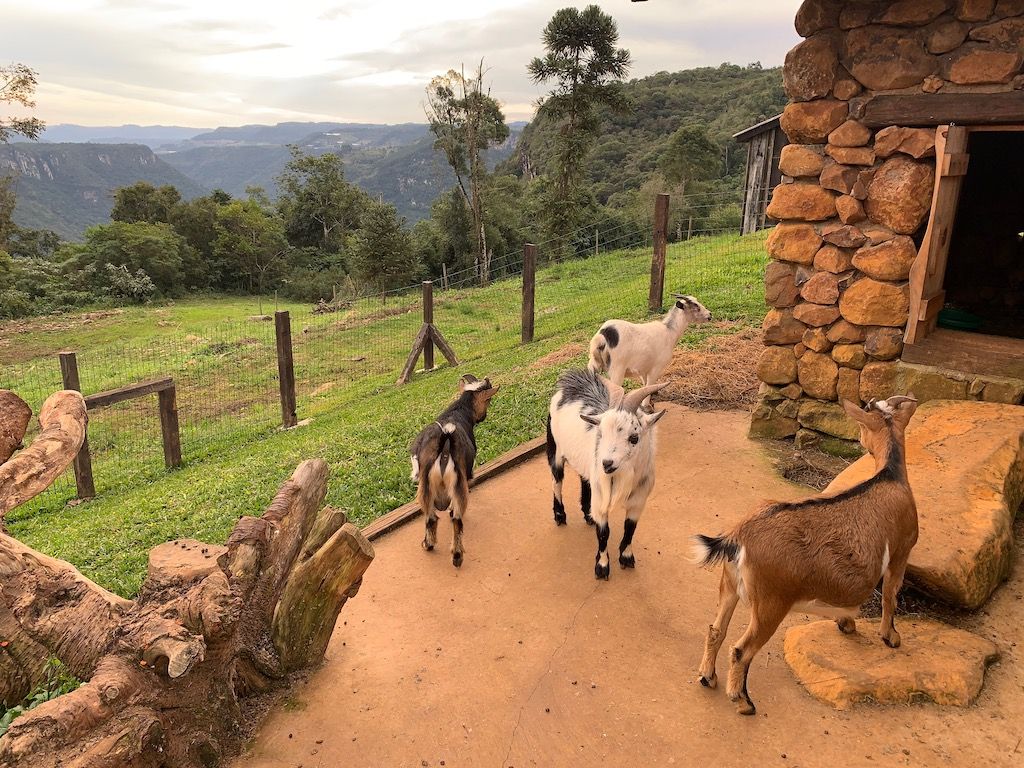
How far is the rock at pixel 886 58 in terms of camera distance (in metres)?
4.76

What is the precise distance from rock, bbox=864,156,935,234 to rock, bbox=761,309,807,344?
1035mm

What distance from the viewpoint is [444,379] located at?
9.86 meters

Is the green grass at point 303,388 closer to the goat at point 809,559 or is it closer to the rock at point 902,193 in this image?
the goat at point 809,559

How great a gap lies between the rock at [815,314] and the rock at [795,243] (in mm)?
377

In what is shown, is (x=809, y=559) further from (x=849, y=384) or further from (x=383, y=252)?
(x=383, y=252)

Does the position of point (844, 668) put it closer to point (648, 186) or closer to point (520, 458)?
point (520, 458)

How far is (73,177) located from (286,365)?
108846mm

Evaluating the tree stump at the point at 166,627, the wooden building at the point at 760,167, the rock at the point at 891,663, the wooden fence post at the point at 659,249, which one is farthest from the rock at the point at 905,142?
the wooden building at the point at 760,167

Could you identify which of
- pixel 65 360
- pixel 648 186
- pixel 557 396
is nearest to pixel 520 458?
pixel 557 396

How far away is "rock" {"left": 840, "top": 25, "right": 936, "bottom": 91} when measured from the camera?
476 centimetres

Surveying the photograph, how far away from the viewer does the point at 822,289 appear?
548 cm

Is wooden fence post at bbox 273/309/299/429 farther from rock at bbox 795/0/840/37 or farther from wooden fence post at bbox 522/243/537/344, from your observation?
rock at bbox 795/0/840/37

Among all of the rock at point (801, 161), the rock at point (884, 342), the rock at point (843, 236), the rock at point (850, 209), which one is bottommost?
the rock at point (884, 342)

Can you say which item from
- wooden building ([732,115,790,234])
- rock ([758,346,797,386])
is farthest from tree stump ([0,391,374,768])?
wooden building ([732,115,790,234])
